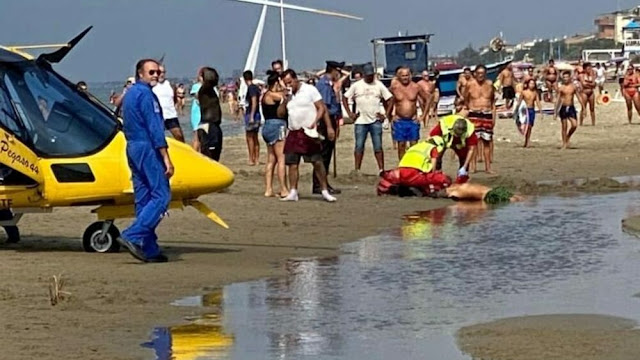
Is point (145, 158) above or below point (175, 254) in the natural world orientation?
above

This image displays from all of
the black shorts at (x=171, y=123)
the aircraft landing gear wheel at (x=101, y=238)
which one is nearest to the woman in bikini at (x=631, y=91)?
the black shorts at (x=171, y=123)

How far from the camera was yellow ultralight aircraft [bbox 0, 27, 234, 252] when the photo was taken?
12.2m

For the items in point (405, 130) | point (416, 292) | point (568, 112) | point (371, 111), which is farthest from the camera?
point (568, 112)

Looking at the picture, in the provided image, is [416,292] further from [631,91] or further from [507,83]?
[507,83]

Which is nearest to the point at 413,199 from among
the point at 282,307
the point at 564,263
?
the point at 564,263

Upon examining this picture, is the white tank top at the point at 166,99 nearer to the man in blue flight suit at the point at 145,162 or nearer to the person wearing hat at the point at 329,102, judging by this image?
the person wearing hat at the point at 329,102

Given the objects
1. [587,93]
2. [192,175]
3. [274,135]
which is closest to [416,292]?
[192,175]

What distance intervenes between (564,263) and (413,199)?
621cm

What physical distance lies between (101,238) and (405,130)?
9130mm

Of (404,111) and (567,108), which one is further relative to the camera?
(567,108)

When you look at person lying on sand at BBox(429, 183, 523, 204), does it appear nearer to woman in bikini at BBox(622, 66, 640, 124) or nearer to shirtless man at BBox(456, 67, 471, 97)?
shirtless man at BBox(456, 67, 471, 97)

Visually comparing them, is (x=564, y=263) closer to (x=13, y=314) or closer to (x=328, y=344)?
(x=328, y=344)

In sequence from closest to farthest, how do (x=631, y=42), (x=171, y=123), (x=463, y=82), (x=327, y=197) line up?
(x=327, y=197), (x=171, y=123), (x=463, y=82), (x=631, y=42)

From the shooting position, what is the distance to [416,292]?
1026 cm
